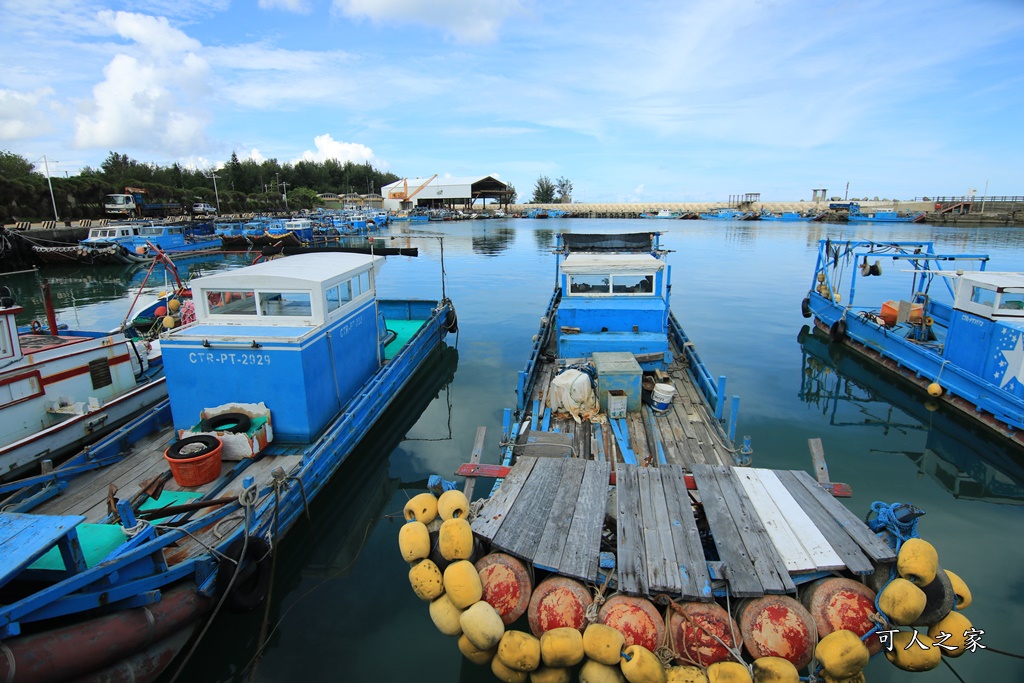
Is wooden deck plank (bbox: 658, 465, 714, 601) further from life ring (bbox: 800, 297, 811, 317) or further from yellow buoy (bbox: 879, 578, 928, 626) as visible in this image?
life ring (bbox: 800, 297, 811, 317)

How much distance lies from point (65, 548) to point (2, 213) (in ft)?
208

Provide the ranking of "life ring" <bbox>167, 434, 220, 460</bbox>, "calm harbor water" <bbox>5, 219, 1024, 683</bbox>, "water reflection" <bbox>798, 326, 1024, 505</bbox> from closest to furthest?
"calm harbor water" <bbox>5, 219, 1024, 683</bbox> < "life ring" <bbox>167, 434, 220, 460</bbox> < "water reflection" <bbox>798, 326, 1024, 505</bbox>

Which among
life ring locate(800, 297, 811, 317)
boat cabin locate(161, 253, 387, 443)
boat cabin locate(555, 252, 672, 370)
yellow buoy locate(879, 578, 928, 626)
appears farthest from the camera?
life ring locate(800, 297, 811, 317)

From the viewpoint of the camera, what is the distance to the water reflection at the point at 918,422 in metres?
11.1

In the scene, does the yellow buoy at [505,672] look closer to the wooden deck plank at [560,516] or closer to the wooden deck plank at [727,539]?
the wooden deck plank at [560,516]

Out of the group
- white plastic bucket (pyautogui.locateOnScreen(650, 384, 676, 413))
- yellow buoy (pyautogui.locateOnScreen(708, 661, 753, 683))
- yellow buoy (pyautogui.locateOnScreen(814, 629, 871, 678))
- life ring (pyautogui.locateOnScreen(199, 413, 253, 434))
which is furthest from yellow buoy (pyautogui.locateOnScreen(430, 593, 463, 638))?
white plastic bucket (pyautogui.locateOnScreen(650, 384, 676, 413))

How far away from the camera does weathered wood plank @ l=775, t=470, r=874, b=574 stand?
530cm

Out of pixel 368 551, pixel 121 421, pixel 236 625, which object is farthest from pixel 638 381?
pixel 121 421

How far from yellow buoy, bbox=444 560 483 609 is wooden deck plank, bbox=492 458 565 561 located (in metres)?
0.47

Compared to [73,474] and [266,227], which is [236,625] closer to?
[73,474]

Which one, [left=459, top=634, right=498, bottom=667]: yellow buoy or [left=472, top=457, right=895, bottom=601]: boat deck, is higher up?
[left=472, top=457, right=895, bottom=601]: boat deck

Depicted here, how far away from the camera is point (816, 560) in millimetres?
5379

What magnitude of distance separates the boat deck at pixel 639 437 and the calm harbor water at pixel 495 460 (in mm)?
2096

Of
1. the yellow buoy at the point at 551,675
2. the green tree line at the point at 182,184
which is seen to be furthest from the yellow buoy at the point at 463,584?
the green tree line at the point at 182,184
